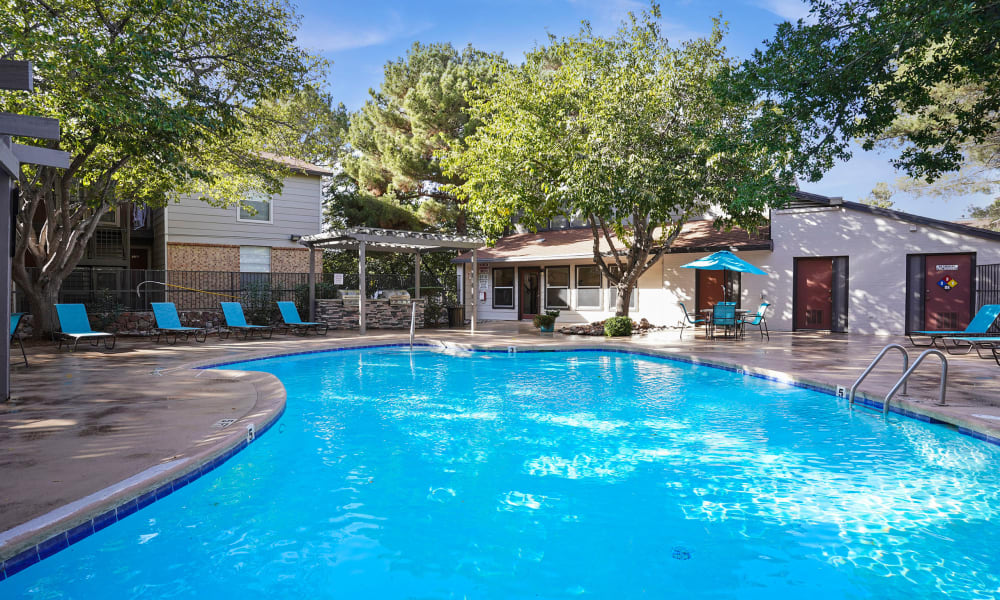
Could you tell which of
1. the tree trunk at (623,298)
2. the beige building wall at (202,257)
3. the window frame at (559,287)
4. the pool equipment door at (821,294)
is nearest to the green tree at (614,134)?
the tree trunk at (623,298)

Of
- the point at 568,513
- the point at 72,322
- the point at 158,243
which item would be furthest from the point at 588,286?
the point at 568,513

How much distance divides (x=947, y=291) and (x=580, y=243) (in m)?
10.1

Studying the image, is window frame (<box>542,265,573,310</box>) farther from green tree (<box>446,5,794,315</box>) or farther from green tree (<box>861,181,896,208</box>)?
green tree (<box>861,181,896,208</box>)

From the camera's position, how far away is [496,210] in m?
14.2

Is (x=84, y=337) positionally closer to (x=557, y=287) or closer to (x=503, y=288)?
(x=503, y=288)

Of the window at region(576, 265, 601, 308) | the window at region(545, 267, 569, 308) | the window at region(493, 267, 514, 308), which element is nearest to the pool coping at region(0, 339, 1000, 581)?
the window at region(576, 265, 601, 308)

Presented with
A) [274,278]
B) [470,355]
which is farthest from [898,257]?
[274,278]

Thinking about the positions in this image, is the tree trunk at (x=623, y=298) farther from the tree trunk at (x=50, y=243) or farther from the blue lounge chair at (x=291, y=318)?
the tree trunk at (x=50, y=243)

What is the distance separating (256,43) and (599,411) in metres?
9.94

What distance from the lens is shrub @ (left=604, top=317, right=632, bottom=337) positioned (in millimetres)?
14773

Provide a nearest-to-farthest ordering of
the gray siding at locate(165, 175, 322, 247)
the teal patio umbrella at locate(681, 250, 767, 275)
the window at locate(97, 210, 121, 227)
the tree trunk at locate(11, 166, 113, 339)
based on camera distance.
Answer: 1. the tree trunk at locate(11, 166, 113, 339)
2. the teal patio umbrella at locate(681, 250, 767, 275)
3. the gray siding at locate(165, 175, 322, 247)
4. the window at locate(97, 210, 121, 227)

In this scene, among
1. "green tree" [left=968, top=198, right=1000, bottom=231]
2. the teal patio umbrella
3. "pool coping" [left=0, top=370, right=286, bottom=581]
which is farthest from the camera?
"green tree" [left=968, top=198, right=1000, bottom=231]

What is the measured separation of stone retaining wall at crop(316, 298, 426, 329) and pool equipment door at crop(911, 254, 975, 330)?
1384cm

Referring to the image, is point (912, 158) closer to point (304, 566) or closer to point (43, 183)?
point (304, 566)
